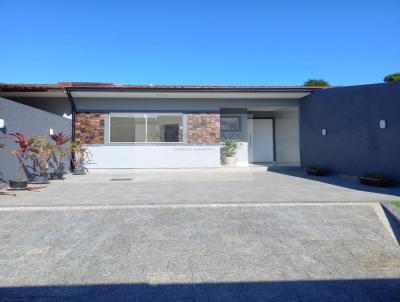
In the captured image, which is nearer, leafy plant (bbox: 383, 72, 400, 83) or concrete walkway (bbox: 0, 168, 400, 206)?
concrete walkway (bbox: 0, 168, 400, 206)

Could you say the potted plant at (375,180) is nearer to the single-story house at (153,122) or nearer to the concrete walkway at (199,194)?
the concrete walkway at (199,194)

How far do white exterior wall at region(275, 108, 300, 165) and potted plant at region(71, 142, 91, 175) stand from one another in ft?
29.3

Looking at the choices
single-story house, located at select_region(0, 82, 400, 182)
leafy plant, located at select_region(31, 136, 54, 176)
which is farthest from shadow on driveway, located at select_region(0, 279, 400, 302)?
single-story house, located at select_region(0, 82, 400, 182)

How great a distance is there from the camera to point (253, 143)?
14.6 meters

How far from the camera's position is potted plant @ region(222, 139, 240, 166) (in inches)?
502

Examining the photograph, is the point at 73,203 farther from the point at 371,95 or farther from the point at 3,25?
the point at 371,95

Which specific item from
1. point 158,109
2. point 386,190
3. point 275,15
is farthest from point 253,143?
point 386,190

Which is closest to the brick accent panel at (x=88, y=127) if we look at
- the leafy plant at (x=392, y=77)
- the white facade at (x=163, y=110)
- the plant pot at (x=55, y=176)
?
the white facade at (x=163, y=110)

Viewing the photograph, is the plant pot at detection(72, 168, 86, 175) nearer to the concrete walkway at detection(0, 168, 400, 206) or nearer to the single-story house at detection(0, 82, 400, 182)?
the single-story house at detection(0, 82, 400, 182)

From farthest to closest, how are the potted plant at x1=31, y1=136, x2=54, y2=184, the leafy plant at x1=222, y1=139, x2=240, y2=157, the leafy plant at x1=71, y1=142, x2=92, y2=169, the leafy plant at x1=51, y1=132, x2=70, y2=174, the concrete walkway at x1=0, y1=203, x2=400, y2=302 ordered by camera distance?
the leafy plant at x1=222, y1=139, x2=240, y2=157 < the leafy plant at x1=71, y1=142, x2=92, y2=169 < the leafy plant at x1=51, y1=132, x2=70, y2=174 < the potted plant at x1=31, y1=136, x2=54, y2=184 < the concrete walkway at x1=0, y1=203, x2=400, y2=302

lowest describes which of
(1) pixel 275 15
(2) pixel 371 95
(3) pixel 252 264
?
(3) pixel 252 264

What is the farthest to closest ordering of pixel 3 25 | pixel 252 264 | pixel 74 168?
pixel 74 168 → pixel 3 25 → pixel 252 264

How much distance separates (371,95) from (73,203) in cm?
810

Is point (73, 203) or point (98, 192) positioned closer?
point (73, 203)
